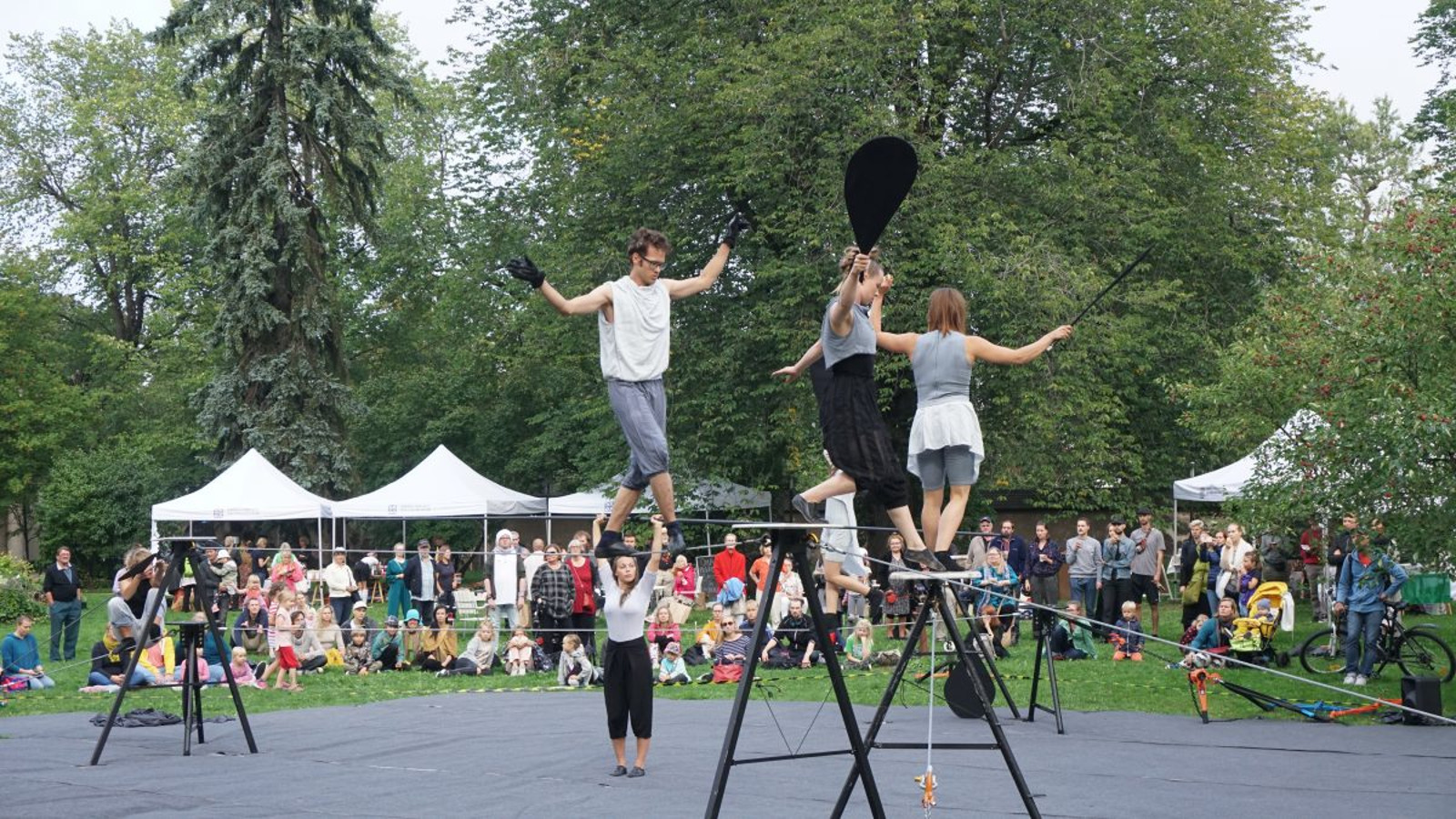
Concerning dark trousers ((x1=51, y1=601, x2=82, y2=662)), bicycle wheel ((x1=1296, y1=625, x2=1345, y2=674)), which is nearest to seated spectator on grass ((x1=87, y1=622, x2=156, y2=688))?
dark trousers ((x1=51, y1=601, x2=82, y2=662))

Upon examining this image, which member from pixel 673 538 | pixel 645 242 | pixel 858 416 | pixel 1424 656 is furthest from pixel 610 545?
pixel 1424 656

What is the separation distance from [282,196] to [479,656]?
16.2 m

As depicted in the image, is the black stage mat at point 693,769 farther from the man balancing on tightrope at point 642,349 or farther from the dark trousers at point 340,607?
the dark trousers at point 340,607

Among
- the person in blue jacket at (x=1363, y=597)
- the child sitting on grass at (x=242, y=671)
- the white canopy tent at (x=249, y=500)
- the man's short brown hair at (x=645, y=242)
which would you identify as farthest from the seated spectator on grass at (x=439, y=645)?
the man's short brown hair at (x=645, y=242)

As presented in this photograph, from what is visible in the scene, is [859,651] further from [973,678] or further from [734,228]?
[973,678]

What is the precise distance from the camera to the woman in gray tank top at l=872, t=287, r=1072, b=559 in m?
7.80

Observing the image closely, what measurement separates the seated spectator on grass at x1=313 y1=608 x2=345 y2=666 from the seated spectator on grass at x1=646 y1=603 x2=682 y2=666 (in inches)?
182

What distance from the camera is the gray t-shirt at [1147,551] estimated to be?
62.4ft

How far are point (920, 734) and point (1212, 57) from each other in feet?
66.7

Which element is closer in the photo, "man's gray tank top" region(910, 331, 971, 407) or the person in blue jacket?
"man's gray tank top" region(910, 331, 971, 407)

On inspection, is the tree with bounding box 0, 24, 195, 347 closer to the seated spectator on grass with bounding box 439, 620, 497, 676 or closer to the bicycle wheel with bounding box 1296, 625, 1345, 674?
the seated spectator on grass with bounding box 439, 620, 497, 676

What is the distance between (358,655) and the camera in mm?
19125

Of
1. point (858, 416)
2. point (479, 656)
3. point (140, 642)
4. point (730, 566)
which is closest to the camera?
point (858, 416)

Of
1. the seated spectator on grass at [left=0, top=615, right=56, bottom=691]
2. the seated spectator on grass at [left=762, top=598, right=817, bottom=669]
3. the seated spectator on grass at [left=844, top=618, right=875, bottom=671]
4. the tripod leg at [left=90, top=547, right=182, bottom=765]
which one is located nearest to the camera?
the tripod leg at [left=90, top=547, right=182, bottom=765]
